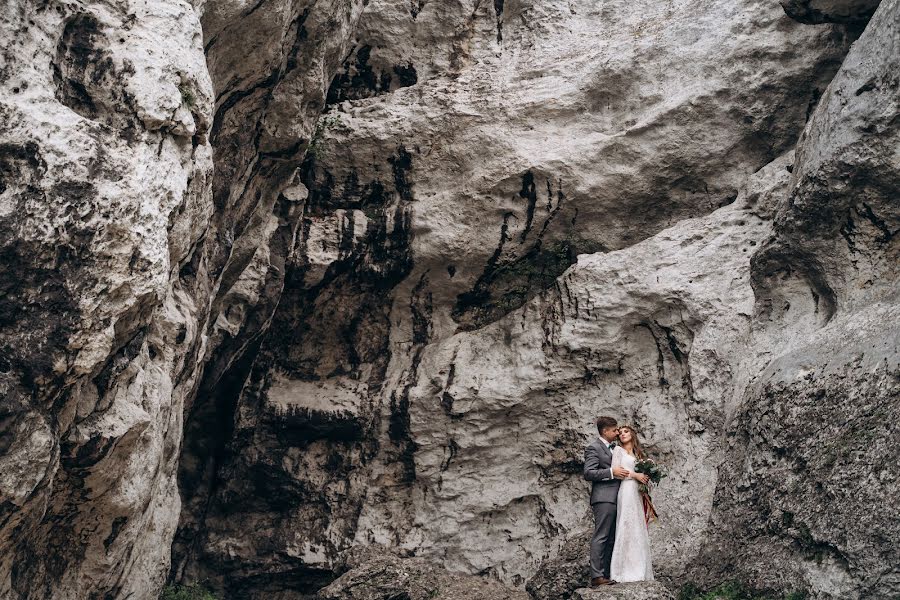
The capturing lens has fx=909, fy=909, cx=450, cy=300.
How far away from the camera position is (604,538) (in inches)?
319

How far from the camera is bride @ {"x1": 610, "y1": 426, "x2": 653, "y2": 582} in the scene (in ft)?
25.6

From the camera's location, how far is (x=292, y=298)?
1191 centimetres

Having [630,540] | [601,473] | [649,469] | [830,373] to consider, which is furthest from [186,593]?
[830,373]

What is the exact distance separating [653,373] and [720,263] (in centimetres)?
148

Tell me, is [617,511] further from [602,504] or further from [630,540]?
[630,540]

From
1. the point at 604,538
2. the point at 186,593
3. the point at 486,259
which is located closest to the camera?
the point at 604,538

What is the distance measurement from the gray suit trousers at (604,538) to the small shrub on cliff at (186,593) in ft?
16.3

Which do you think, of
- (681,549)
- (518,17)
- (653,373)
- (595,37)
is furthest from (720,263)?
(518,17)

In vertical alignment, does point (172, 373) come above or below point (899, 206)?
below

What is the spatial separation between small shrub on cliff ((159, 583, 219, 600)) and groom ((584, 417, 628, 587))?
4.99 meters

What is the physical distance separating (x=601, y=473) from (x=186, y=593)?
5382mm

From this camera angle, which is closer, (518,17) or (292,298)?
(292,298)

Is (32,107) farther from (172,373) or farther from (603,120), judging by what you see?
(603,120)

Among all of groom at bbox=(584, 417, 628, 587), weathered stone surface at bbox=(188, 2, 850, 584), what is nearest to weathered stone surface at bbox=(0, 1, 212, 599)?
weathered stone surface at bbox=(188, 2, 850, 584)
